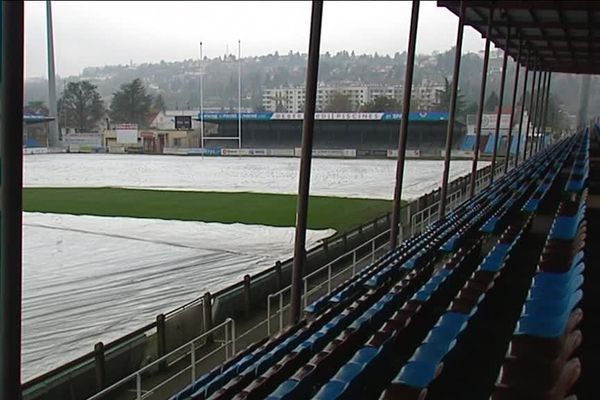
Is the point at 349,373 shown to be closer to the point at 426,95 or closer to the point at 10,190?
the point at 10,190

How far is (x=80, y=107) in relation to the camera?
6919 centimetres

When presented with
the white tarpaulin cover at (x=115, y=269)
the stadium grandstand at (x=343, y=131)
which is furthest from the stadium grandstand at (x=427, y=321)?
the stadium grandstand at (x=343, y=131)

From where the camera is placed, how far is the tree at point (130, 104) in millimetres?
→ 70938

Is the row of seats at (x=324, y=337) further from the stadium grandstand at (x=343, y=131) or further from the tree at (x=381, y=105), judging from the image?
the tree at (x=381, y=105)

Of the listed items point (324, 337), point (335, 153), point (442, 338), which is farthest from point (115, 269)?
point (335, 153)

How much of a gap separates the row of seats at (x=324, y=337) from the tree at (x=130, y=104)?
67869mm

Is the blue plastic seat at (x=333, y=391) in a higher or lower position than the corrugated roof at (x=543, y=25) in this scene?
lower

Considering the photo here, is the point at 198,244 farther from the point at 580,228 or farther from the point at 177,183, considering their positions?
the point at 177,183

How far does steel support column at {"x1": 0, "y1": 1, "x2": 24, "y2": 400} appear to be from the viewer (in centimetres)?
226

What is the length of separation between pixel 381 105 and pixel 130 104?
100 feet

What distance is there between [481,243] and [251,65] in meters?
77.7

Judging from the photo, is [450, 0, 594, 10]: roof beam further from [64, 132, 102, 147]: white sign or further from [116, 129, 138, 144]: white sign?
[64, 132, 102, 147]: white sign

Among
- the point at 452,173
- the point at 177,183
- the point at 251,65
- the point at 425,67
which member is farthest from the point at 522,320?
the point at 251,65

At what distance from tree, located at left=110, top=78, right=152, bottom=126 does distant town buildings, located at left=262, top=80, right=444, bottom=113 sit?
48.1 ft
